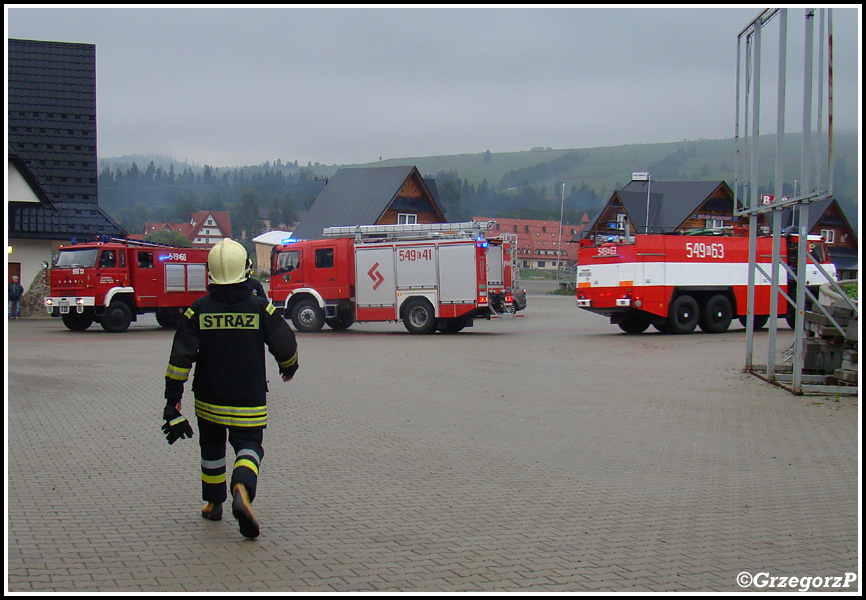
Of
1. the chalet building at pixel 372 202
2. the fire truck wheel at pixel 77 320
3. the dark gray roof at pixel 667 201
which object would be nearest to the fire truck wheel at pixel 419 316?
the fire truck wheel at pixel 77 320

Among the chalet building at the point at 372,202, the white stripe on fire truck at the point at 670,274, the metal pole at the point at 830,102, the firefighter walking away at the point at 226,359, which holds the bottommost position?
the firefighter walking away at the point at 226,359

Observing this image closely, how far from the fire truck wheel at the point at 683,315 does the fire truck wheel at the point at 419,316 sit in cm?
666

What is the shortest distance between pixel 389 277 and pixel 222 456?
19328 mm

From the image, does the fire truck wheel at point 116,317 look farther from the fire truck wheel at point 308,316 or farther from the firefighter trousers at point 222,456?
the firefighter trousers at point 222,456

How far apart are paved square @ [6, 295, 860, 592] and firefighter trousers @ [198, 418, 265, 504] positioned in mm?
265

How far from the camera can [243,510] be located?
16.0 feet

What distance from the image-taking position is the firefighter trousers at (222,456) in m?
5.03

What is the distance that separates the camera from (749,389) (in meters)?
12.7

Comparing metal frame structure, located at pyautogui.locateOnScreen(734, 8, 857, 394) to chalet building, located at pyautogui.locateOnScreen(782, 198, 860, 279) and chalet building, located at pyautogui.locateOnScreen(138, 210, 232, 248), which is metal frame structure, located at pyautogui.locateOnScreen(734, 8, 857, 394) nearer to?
chalet building, located at pyautogui.locateOnScreen(782, 198, 860, 279)

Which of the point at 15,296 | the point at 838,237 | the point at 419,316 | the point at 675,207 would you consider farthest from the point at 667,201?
the point at 15,296

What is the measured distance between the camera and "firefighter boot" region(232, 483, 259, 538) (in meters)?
4.89

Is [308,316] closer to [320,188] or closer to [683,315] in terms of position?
[683,315]

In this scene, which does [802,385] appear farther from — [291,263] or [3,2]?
[291,263]

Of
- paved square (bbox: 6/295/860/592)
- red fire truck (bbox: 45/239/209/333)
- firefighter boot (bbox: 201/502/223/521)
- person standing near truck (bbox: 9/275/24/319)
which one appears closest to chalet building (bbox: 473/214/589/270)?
person standing near truck (bbox: 9/275/24/319)
